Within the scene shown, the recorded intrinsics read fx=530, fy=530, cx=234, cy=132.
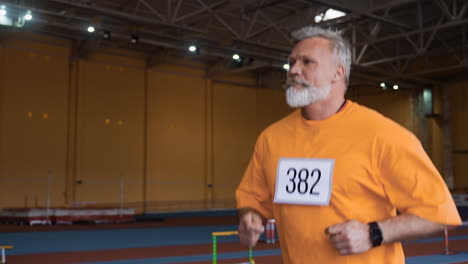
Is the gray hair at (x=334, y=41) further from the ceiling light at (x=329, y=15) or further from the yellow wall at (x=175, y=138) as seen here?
the yellow wall at (x=175, y=138)

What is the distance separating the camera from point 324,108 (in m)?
2.34

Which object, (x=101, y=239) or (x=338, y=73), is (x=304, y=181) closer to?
(x=338, y=73)

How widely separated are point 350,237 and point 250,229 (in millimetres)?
498

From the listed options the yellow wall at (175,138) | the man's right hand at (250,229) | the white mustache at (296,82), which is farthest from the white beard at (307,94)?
the yellow wall at (175,138)

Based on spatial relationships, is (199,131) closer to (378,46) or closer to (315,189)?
(378,46)

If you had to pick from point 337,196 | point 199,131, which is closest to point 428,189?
point 337,196

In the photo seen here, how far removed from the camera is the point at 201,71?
2514cm

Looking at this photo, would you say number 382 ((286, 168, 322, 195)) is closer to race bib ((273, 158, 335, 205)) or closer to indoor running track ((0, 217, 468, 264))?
race bib ((273, 158, 335, 205))

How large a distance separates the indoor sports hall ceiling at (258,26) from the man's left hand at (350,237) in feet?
40.8

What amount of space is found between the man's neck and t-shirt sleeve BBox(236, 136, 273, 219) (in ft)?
1.00

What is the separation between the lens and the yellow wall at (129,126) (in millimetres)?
19672

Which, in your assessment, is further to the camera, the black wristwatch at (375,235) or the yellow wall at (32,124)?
the yellow wall at (32,124)

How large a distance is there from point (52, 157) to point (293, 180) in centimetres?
1929

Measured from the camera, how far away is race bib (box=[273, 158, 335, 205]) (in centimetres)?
219
